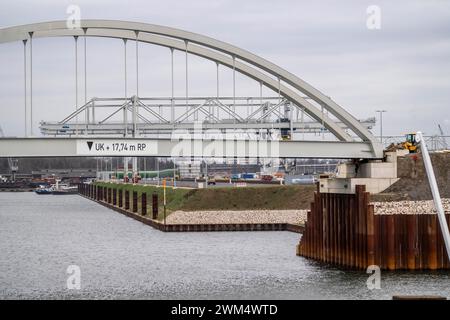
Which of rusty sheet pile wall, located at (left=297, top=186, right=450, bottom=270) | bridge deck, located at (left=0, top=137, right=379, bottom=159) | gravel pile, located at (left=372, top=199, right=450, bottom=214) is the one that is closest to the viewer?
bridge deck, located at (left=0, top=137, right=379, bottom=159)

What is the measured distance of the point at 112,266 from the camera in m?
58.2

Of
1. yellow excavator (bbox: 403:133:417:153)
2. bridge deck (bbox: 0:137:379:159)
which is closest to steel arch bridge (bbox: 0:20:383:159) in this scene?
bridge deck (bbox: 0:137:379:159)

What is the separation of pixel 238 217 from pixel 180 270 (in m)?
36.0

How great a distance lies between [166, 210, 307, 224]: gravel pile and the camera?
288 feet

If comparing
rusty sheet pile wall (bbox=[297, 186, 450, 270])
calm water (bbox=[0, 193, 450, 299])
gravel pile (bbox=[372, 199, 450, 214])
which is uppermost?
gravel pile (bbox=[372, 199, 450, 214])

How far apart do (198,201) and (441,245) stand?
171ft

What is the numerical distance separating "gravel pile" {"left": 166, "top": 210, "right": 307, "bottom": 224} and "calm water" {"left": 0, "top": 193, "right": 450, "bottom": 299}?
4.96m

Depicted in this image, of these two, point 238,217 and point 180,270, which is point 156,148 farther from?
point 238,217

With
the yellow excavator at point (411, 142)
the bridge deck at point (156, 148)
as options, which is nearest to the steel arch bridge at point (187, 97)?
the bridge deck at point (156, 148)

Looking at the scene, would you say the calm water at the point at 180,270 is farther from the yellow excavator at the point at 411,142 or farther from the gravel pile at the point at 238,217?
the yellow excavator at the point at 411,142

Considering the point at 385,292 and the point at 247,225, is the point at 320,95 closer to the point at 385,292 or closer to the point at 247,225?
the point at 385,292

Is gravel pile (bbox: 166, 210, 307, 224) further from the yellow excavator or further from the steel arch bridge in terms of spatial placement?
the yellow excavator

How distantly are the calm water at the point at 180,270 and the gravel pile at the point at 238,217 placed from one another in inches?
195
